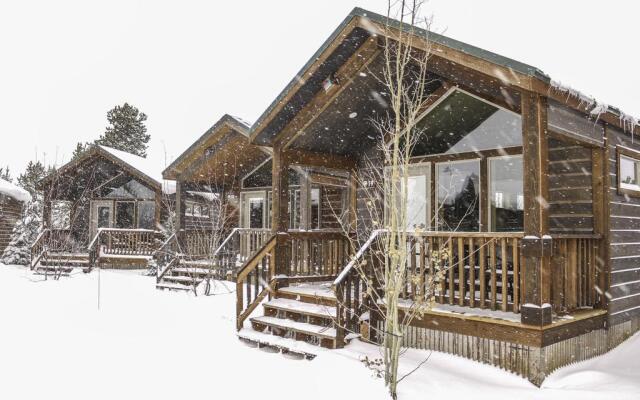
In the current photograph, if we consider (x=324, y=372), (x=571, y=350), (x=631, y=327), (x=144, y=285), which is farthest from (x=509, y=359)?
(x=144, y=285)

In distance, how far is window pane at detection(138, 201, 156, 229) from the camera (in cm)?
2006

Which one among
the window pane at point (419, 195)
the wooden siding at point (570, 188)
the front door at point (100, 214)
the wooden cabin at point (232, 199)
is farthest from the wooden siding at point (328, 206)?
the front door at point (100, 214)

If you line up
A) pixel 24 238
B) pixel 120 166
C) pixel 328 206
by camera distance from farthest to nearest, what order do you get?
pixel 24 238 → pixel 120 166 → pixel 328 206

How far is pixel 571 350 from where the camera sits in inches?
261

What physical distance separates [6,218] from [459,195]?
20.7 m

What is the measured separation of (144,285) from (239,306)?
21.3ft

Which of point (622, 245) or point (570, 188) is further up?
point (570, 188)

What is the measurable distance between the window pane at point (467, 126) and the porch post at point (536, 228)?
8.88 feet

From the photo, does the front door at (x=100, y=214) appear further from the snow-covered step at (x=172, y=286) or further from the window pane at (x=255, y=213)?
the snow-covered step at (x=172, y=286)

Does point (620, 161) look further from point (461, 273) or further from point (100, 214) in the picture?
point (100, 214)

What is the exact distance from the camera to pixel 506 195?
28.4 feet

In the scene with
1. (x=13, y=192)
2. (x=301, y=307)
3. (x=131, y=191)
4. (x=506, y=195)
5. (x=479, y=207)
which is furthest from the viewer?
(x=13, y=192)

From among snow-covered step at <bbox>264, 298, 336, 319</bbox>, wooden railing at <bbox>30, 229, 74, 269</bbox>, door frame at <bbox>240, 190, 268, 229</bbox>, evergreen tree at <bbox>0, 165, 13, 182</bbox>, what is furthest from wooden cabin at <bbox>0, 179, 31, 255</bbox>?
evergreen tree at <bbox>0, 165, 13, 182</bbox>

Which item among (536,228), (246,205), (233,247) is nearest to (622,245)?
(536,228)
